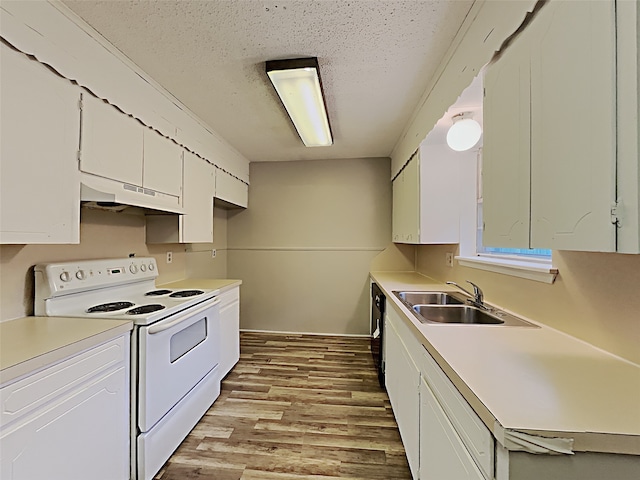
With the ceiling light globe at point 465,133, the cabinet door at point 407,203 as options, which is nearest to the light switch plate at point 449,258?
the cabinet door at point 407,203

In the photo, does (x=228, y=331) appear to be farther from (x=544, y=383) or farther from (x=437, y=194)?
(x=544, y=383)

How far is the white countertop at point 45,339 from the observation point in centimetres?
104

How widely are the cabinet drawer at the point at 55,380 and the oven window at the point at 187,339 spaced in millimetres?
378

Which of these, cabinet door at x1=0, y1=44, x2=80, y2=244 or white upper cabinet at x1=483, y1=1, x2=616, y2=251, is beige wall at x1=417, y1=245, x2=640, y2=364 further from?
cabinet door at x1=0, y1=44, x2=80, y2=244

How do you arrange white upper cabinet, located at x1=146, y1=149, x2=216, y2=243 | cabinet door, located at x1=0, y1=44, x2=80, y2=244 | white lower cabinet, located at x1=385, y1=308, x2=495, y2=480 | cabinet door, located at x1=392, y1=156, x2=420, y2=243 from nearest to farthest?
white lower cabinet, located at x1=385, y1=308, x2=495, y2=480
cabinet door, located at x1=0, y1=44, x2=80, y2=244
white upper cabinet, located at x1=146, y1=149, x2=216, y2=243
cabinet door, located at x1=392, y1=156, x2=420, y2=243

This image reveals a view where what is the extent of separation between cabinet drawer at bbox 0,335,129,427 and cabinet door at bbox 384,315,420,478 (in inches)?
59.2

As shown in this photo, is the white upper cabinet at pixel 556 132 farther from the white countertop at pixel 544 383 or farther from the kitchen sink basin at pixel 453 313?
the kitchen sink basin at pixel 453 313

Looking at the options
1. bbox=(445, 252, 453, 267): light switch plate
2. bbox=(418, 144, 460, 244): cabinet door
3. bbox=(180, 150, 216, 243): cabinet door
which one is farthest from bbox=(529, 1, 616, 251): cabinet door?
bbox=(180, 150, 216, 243): cabinet door

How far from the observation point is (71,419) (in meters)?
1.23

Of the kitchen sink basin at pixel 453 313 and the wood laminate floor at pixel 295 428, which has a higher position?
the kitchen sink basin at pixel 453 313

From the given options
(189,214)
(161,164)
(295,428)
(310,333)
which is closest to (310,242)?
(310,333)

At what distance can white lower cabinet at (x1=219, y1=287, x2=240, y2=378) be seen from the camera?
271 centimetres

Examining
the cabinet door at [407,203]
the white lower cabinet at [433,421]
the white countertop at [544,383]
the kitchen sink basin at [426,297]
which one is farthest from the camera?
the cabinet door at [407,203]

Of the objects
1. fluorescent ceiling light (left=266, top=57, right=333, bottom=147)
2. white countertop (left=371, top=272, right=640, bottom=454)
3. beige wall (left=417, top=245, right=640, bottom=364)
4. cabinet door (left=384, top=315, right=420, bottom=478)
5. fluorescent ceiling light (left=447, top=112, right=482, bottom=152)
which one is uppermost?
fluorescent ceiling light (left=266, top=57, right=333, bottom=147)
